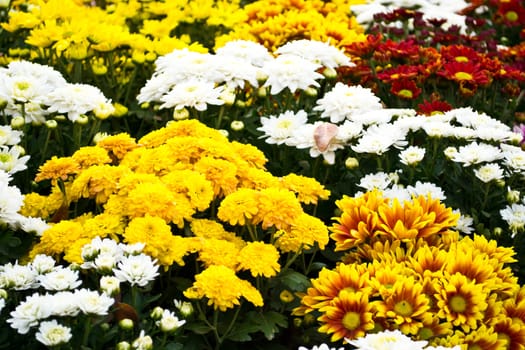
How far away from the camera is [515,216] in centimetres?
298

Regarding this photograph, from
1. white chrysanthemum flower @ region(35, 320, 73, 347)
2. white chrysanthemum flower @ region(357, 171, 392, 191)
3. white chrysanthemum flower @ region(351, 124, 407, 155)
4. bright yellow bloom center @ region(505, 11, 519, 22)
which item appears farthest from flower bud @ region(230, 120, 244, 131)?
bright yellow bloom center @ region(505, 11, 519, 22)

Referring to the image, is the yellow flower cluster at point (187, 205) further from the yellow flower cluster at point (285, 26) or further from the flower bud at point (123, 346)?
the yellow flower cluster at point (285, 26)

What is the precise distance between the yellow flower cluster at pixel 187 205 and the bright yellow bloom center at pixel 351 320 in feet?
0.90

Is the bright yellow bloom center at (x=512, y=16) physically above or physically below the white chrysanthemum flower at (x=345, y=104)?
below

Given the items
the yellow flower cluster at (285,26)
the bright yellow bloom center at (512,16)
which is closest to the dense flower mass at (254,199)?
the yellow flower cluster at (285,26)

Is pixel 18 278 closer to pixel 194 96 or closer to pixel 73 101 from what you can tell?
pixel 73 101

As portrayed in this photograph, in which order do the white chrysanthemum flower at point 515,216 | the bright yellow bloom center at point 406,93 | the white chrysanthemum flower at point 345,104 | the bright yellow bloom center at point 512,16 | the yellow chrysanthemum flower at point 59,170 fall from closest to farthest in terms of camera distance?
1. the yellow chrysanthemum flower at point 59,170
2. the white chrysanthemum flower at point 515,216
3. the white chrysanthemum flower at point 345,104
4. the bright yellow bloom center at point 406,93
5. the bright yellow bloom center at point 512,16

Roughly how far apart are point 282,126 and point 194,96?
0.39m

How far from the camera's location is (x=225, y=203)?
2.62m

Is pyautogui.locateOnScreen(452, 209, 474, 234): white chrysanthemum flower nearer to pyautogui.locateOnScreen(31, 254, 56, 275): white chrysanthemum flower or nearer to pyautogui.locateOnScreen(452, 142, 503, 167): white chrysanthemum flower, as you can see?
pyautogui.locateOnScreen(452, 142, 503, 167): white chrysanthemum flower

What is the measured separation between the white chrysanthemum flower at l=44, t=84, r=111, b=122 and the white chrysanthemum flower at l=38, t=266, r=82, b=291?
1117mm

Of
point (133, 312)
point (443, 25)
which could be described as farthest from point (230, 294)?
point (443, 25)

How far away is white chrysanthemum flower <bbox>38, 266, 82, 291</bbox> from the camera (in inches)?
91.5

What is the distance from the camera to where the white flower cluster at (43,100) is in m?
3.37
